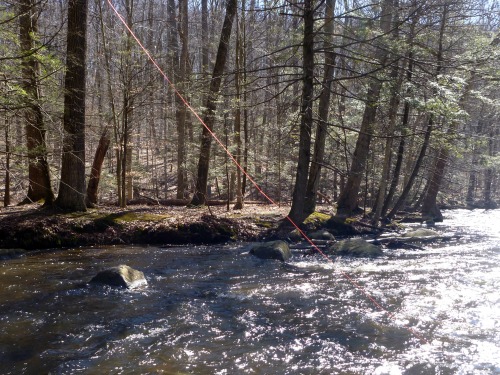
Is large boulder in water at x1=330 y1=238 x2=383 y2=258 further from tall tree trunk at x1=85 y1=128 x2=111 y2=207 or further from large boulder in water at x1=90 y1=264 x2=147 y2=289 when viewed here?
tall tree trunk at x1=85 y1=128 x2=111 y2=207

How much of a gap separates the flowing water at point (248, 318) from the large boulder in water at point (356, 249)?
0.87 meters

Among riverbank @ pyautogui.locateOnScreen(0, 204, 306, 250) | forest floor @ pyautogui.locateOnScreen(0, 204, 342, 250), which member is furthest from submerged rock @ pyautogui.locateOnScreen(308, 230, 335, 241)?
riverbank @ pyautogui.locateOnScreen(0, 204, 306, 250)

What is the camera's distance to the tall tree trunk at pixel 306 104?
10.6 metres

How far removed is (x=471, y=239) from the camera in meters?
13.2

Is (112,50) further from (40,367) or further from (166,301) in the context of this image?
(40,367)

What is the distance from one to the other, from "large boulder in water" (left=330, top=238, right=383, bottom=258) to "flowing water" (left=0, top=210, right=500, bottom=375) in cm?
87

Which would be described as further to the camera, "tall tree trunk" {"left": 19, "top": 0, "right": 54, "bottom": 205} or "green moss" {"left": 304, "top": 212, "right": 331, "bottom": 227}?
"green moss" {"left": 304, "top": 212, "right": 331, "bottom": 227}

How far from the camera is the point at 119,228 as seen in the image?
37.2ft

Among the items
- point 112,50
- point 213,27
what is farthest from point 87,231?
point 213,27

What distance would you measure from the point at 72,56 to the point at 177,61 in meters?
10.7

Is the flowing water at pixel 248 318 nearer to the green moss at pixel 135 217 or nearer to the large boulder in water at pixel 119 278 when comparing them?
the large boulder in water at pixel 119 278

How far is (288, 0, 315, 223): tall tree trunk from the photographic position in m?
10.6

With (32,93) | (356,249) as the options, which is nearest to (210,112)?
(32,93)

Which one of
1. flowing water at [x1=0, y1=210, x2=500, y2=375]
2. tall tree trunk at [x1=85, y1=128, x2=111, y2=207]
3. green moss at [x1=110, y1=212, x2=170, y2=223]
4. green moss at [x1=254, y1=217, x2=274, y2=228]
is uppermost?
tall tree trunk at [x1=85, y1=128, x2=111, y2=207]
